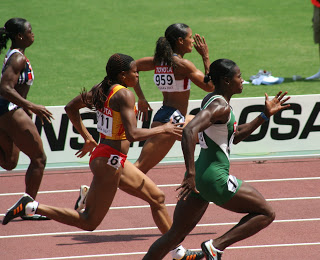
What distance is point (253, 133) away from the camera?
40.3 feet

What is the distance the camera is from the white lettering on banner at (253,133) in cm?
1191

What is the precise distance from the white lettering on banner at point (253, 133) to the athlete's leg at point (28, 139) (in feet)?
8.61

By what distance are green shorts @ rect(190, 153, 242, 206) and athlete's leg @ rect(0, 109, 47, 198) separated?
2996 millimetres

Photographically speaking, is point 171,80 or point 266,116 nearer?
point 266,116

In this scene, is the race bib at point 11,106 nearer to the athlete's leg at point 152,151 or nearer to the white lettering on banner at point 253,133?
the athlete's leg at point 152,151

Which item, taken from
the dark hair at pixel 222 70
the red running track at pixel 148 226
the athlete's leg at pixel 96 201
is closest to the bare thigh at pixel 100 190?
the athlete's leg at pixel 96 201

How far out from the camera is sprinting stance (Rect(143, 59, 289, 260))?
6660 mm

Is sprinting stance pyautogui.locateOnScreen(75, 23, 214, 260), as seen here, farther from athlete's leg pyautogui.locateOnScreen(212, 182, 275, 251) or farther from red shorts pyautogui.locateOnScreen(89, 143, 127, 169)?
athlete's leg pyautogui.locateOnScreen(212, 182, 275, 251)

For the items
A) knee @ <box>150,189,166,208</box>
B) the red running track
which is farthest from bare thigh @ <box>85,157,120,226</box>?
the red running track

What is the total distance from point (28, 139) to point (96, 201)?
2184mm

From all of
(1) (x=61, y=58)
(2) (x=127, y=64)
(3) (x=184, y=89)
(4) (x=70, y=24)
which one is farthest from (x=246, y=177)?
(4) (x=70, y=24)

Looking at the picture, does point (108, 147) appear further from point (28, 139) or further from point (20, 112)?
point (20, 112)

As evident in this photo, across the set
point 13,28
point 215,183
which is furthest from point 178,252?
point 13,28

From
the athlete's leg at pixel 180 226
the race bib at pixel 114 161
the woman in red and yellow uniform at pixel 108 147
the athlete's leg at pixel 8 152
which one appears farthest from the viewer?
the athlete's leg at pixel 8 152
